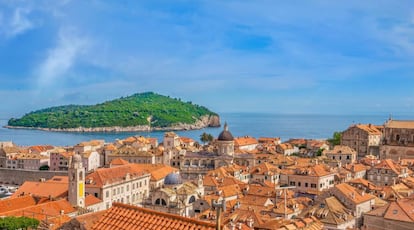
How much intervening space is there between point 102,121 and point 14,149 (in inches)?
4715

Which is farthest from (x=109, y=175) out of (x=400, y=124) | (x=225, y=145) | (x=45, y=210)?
(x=400, y=124)

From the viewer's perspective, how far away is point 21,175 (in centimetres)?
6072

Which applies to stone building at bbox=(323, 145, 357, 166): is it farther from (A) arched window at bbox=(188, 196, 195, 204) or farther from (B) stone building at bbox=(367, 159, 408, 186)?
(A) arched window at bbox=(188, 196, 195, 204)

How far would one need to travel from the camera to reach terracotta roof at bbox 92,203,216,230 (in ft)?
22.4

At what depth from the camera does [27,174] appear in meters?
60.2

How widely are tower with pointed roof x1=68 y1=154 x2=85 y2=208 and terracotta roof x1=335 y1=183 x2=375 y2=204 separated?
1873 centimetres

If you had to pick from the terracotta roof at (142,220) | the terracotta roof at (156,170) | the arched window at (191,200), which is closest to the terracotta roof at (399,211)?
the arched window at (191,200)

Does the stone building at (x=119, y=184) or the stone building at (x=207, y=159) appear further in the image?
the stone building at (x=207, y=159)

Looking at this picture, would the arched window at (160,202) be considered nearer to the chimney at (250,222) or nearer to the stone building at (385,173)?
the chimney at (250,222)

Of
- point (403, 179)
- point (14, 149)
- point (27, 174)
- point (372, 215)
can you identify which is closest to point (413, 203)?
point (372, 215)

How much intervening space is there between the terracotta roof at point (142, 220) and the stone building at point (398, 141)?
62.9 m

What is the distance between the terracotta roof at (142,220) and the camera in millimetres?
6832

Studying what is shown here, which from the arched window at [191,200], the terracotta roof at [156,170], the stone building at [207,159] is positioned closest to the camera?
the arched window at [191,200]

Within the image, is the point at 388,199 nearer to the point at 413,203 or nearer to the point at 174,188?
the point at 413,203
